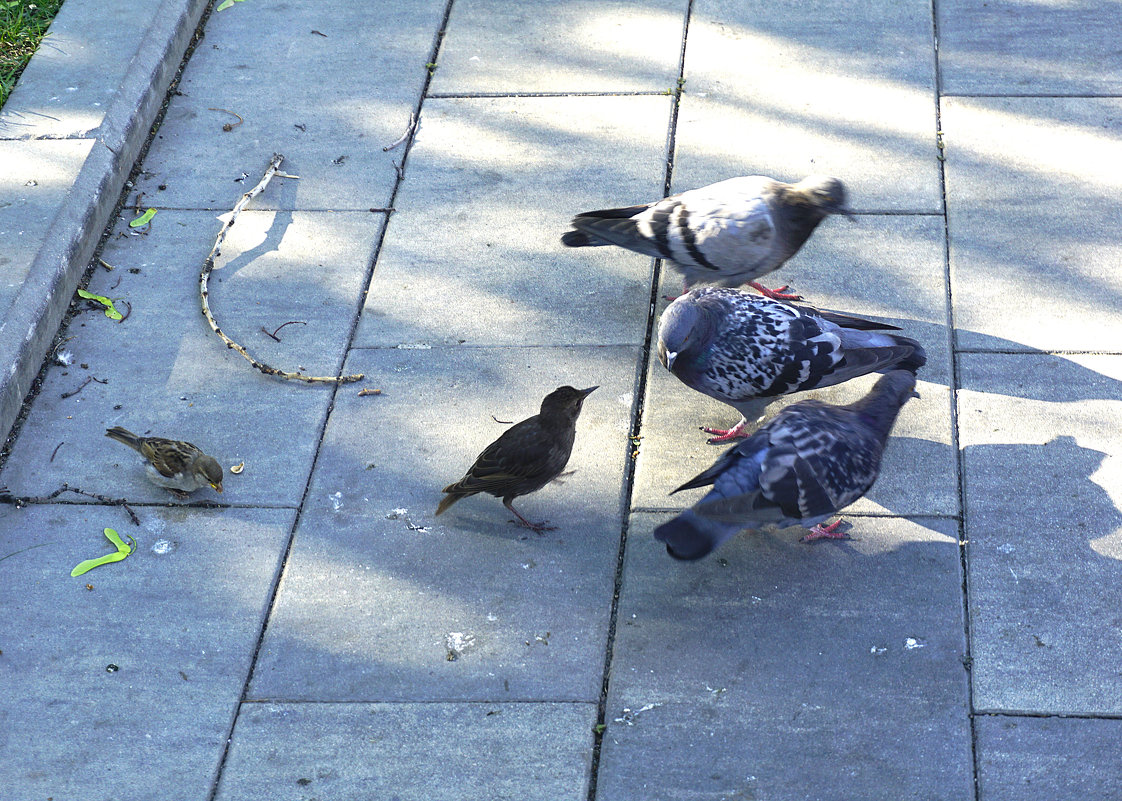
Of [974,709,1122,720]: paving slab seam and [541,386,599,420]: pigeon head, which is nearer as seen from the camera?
[974,709,1122,720]: paving slab seam

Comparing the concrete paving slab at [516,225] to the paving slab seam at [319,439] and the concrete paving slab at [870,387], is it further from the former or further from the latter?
the concrete paving slab at [870,387]

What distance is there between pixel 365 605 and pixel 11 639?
145 cm

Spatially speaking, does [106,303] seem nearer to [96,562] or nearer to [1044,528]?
[96,562]

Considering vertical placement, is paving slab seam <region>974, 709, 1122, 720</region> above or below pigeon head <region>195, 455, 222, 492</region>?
below

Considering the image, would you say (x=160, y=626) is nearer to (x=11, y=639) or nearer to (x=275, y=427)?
(x=11, y=639)

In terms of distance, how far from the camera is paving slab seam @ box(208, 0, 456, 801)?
4238 mm

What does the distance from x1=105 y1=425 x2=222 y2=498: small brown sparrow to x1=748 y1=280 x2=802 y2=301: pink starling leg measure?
2835mm

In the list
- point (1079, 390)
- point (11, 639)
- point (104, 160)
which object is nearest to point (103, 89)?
point (104, 160)

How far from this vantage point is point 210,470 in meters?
4.89

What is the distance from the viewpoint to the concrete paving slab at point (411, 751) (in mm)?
4059

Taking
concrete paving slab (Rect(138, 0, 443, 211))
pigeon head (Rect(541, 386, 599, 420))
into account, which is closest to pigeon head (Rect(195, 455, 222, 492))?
pigeon head (Rect(541, 386, 599, 420))

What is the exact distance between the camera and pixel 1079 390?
5.29 m

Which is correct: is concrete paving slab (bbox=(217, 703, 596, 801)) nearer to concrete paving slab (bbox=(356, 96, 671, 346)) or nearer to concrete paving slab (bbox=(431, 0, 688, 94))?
concrete paving slab (bbox=(356, 96, 671, 346))

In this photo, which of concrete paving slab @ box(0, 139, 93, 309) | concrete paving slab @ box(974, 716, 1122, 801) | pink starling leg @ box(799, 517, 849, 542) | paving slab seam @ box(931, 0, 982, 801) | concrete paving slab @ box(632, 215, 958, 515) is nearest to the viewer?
concrete paving slab @ box(974, 716, 1122, 801)
